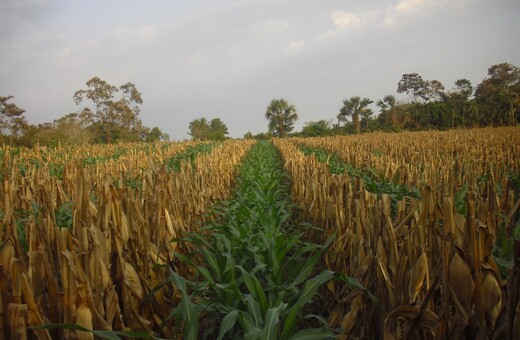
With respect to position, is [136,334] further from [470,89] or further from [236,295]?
[470,89]

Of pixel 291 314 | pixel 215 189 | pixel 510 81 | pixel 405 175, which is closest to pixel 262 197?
pixel 215 189

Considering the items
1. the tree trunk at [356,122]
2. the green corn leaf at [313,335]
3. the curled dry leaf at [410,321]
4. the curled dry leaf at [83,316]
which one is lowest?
the green corn leaf at [313,335]

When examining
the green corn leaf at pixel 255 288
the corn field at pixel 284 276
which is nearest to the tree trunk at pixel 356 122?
the corn field at pixel 284 276

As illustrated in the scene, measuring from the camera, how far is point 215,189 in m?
5.82

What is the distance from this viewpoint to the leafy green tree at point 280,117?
2539 inches

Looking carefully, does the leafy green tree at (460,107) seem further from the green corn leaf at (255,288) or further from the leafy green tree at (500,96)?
the green corn leaf at (255,288)

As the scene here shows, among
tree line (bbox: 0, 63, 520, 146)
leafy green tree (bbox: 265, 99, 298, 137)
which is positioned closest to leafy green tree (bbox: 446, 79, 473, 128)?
tree line (bbox: 0, 63, 520, 146)

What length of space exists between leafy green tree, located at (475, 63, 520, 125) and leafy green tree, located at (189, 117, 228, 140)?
3604 centimetres

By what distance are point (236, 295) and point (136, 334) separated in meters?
0.92

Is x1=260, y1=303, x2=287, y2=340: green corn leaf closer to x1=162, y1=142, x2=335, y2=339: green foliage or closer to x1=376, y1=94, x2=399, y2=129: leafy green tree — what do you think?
x1=162, y1=142, x2=335, y2=339: green foliage

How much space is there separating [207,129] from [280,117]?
1544cm

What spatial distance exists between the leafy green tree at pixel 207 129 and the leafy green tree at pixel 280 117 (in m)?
10.2

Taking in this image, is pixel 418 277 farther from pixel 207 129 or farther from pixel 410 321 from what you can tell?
pixel 207 129

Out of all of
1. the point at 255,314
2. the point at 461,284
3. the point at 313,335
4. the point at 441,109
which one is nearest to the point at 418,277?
the point at 461,284
